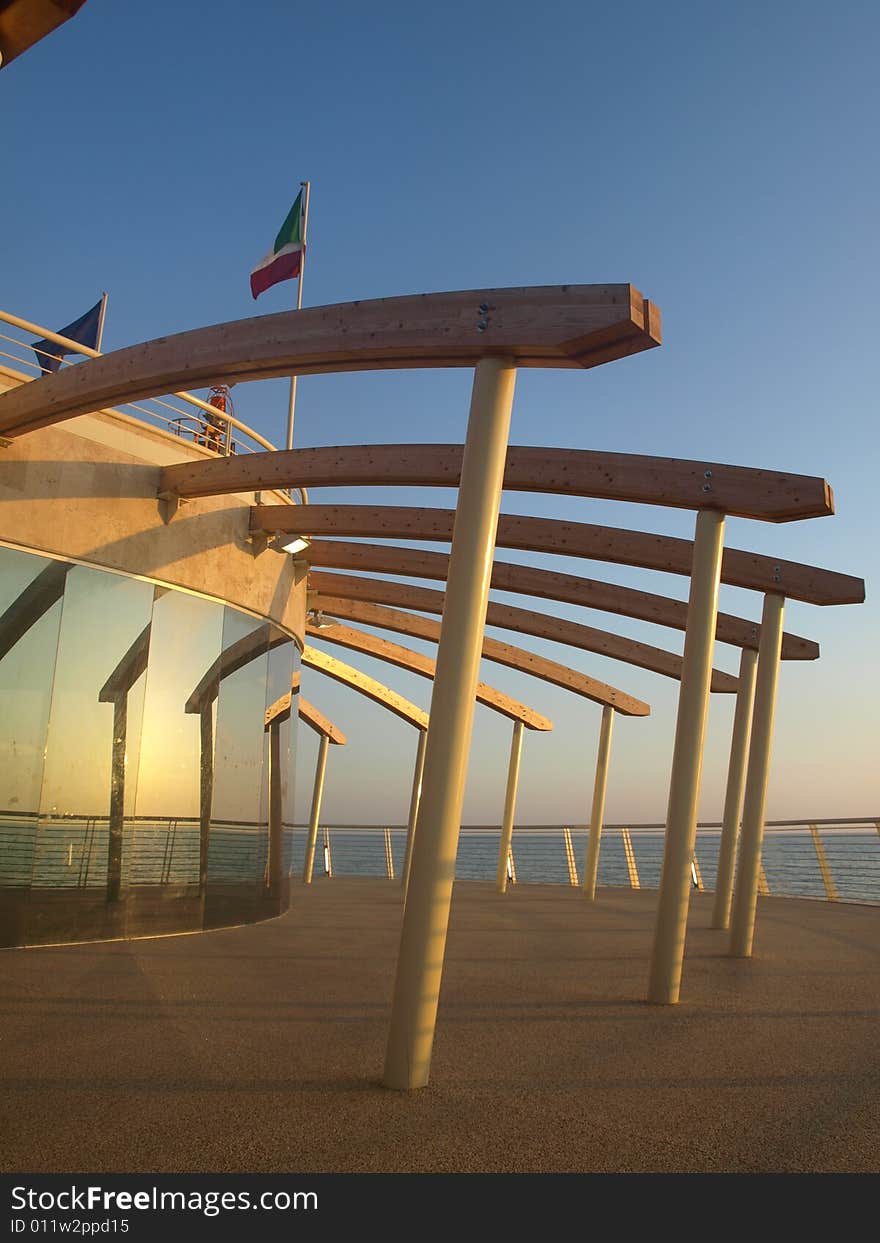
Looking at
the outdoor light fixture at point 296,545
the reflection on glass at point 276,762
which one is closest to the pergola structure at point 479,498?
the outdoor light fixture at point 296,545

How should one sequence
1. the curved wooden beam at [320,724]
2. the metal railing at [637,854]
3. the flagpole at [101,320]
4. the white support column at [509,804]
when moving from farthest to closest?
the curved wooden beam at [320,724] < the white support column at [509,804] < the metal railing at [637,854] < the flagpole at [101,320]

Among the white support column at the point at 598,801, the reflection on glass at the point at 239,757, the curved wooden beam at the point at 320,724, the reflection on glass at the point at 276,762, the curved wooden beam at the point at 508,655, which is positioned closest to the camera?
the reflection on glass at the point at 239,757

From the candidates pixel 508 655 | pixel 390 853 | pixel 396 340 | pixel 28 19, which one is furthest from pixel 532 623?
pixel 28 19

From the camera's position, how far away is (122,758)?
873cm

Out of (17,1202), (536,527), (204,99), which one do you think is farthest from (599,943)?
(204,99)

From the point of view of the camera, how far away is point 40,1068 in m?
4.26

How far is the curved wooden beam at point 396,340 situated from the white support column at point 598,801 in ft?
35.2

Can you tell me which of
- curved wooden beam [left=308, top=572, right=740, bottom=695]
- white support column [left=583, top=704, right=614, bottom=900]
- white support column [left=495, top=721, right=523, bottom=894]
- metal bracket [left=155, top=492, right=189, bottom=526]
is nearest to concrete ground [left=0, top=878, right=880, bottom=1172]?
metal bracket [left=155, top=492, right=189, bottom=526]

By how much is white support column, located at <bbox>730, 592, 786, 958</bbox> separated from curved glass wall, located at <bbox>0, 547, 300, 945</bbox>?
5.46 m

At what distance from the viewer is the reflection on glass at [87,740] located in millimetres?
8164

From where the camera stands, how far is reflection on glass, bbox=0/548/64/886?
25.8ft

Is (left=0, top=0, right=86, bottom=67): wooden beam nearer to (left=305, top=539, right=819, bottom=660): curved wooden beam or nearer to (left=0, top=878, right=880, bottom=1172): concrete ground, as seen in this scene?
(left=0, top=878, right=880, bottom=1172): concrete ground

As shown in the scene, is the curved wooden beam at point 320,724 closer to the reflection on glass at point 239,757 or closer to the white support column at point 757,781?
the reflection on glass at point 239,757

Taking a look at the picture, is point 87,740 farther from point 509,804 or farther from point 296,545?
point 509,804
